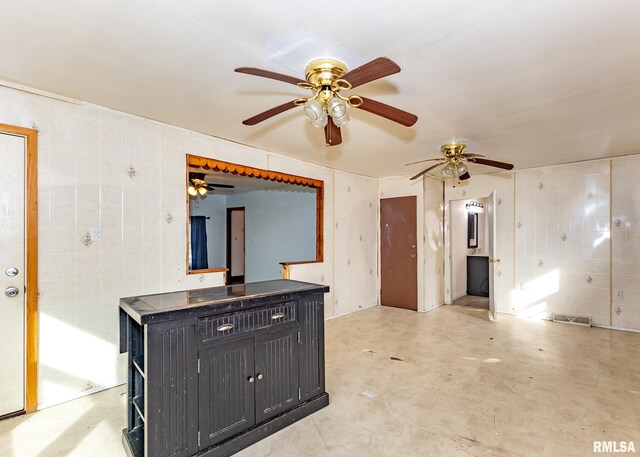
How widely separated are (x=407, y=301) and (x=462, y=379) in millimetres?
2695

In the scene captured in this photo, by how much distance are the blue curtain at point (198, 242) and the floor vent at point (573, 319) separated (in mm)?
7051

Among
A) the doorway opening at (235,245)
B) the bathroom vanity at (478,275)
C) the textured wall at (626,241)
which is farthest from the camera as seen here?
the doorway opening at (235,245)

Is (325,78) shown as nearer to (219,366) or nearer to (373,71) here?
(373,71)

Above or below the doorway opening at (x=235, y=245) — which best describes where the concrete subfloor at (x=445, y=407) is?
below

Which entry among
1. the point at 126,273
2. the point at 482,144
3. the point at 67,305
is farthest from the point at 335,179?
the point at 67,305

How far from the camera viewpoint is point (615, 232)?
14.6 feet

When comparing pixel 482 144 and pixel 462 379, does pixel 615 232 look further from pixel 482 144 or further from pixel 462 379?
pixel 462 379

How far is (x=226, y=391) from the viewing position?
6.39ft

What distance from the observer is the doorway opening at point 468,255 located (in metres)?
6.24

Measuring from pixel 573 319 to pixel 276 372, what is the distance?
15.5 feet

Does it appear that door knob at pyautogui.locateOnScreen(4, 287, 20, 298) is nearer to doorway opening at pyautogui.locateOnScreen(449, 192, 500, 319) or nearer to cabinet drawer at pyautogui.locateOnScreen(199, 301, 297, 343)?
cabinet drawer at pyautogui.locateOnScreen(199, 301, 297, 343)

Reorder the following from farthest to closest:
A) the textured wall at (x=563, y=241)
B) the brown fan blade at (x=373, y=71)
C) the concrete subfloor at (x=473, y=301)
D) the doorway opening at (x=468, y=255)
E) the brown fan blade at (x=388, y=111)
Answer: the doorway opening at (x=468, y=255) < the concrete subfloor at (x=473, y=301) < the textured wall at (x=563, y=241) < the brown fan blade at (x=388, y=111) < the brown fan blade at (x=373, y=71)

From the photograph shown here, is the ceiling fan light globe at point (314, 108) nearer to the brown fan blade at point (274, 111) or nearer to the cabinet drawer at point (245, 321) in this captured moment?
the brown fan blade at point (274, 111)

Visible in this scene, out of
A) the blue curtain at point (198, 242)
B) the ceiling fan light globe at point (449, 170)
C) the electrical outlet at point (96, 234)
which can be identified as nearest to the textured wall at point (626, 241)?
the ceiling fan light globe at point (449, 170)
